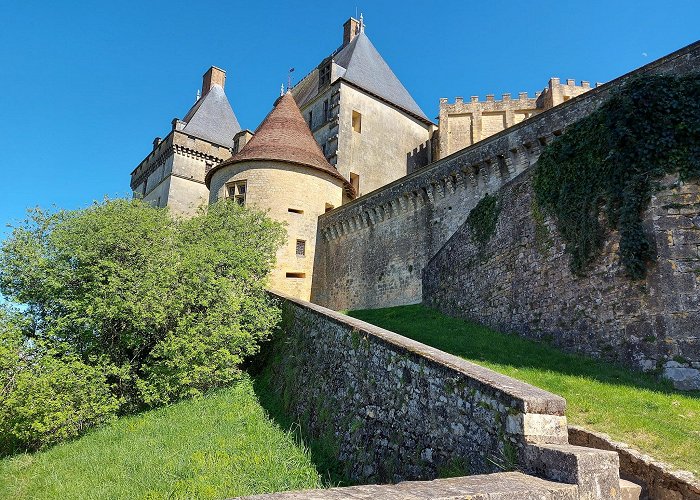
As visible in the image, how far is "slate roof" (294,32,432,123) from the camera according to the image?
2833 centimetres

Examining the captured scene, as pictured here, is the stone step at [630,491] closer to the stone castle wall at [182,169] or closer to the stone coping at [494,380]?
the stone coping at [494,380]

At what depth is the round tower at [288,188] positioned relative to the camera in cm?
2128

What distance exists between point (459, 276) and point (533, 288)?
11.1 feet

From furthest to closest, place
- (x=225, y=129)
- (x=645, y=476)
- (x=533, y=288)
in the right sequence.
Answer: (x=225, y=129)
(x=533, y=288)
(x=645, y=476)

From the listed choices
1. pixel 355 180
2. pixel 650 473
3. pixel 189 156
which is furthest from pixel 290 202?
pixel 650 473

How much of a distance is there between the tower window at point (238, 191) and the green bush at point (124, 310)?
7.94 m

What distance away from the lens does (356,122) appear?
27.6 meters

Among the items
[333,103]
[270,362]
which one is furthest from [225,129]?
[270,362]

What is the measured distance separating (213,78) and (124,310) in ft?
98.8

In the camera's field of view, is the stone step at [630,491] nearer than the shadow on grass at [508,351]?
Yes

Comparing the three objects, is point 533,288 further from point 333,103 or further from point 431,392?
point 333,103

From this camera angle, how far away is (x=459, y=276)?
47.1 feet

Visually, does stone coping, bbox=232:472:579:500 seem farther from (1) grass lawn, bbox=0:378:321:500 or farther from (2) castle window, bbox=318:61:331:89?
(2) castle window, bbox=318:61:331:89

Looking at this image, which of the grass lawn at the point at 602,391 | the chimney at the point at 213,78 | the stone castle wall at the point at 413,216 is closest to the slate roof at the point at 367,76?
the chimney at the point at 213,78
